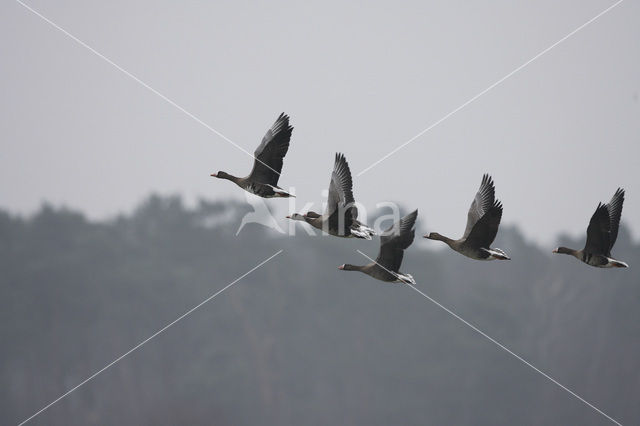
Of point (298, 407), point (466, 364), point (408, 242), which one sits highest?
point (408, 242)

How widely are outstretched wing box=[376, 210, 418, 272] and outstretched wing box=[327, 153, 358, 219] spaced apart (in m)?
0.88

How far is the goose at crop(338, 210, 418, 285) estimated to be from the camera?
19906 millimetres

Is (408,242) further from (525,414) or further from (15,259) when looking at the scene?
(15,259)

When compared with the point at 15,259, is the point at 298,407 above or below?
below

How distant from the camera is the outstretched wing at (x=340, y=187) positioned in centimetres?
2031

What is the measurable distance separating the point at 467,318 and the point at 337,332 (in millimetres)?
12833

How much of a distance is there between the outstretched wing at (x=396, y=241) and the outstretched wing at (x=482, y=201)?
7.77ft

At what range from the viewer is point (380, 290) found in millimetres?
102562

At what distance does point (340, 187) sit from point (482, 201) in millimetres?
3742

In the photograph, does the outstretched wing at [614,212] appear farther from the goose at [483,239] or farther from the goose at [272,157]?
the goose at [272,157]

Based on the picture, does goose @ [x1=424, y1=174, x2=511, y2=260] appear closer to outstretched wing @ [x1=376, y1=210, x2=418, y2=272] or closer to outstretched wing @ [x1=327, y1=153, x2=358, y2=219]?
outstretched wing @ [x1=376, y1=210, x2=418, y2=272]

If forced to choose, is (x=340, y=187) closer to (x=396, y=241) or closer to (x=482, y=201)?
(x=396, y=241)

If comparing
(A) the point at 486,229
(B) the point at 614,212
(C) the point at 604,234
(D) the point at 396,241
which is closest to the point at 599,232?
(C) the point at 604,234

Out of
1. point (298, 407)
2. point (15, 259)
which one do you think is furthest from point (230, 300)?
point (15, 259)
